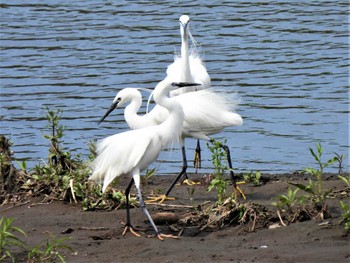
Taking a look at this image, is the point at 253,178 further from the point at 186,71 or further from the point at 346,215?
the point at 346,215

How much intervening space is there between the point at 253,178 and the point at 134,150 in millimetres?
2100

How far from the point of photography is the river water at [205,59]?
12438mm

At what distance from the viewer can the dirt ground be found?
22.8 feet

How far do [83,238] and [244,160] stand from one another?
4159mm

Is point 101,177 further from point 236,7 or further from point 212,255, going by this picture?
point 236,7

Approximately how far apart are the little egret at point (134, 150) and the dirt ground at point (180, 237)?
322 millimetres

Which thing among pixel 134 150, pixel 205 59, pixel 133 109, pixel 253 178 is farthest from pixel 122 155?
pixel 205 59

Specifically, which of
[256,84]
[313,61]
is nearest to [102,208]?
[256,84]

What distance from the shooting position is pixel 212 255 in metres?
7.00

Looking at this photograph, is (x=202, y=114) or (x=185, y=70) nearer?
(x=202, y=114)

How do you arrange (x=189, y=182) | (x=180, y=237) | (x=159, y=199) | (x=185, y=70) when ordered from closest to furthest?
(x=180, y=237), (x=159, y=199), (x=189, y=182), (x=185, y=70)

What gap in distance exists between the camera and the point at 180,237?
7.82m

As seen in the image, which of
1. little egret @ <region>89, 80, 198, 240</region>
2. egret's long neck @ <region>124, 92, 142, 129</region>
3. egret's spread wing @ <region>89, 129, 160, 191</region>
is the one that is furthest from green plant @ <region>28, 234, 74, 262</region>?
egret's long neck @ <region>124, 92, 142, 129</region>

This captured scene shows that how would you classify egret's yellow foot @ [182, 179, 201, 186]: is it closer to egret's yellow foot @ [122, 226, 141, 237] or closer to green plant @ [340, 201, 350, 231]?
egret's yellow foot @ [122, 226, 141, 237]
